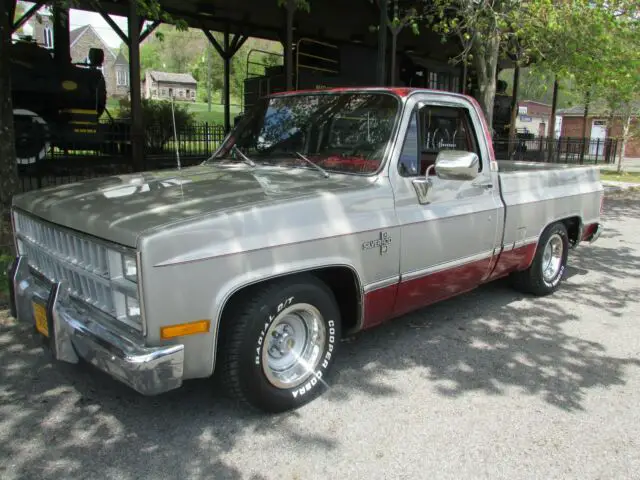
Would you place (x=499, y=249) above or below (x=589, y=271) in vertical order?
above

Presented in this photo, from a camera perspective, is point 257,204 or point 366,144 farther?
point 366,144

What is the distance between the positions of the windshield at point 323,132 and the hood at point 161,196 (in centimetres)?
17

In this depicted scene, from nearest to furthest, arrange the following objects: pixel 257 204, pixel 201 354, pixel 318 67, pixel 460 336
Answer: pixel 201 354 < pixel 257 204 < pixel 460 336 < pixel 318 67

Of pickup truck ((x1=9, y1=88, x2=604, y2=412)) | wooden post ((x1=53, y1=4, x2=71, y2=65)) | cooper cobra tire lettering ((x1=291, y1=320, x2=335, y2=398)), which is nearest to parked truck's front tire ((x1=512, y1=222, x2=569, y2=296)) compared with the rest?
pickup truck ((x1=9, y1=88, x2=604, y2=412))

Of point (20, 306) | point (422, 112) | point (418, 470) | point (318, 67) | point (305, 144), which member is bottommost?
point (418, 470)

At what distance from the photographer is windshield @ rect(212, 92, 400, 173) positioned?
3938mm

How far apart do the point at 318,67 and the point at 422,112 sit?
12018 millimetres

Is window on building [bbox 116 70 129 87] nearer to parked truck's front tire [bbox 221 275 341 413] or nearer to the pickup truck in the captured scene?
the pickup truck

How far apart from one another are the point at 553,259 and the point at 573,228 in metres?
0.52

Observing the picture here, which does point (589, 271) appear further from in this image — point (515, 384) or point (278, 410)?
point (278, 410)

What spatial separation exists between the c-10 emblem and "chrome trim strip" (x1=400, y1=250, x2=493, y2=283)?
296 mm

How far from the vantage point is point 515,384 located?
3.89m

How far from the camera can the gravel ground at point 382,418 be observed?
9.57 feet

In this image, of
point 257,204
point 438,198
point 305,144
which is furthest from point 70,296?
point 438,198
